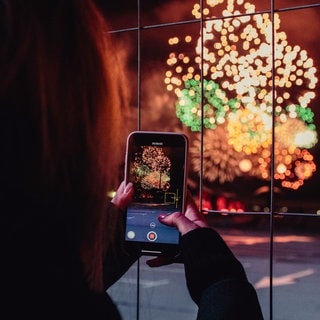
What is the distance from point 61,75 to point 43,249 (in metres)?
0.14

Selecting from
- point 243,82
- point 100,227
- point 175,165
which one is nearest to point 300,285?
point 175,165

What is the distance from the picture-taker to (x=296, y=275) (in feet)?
24.5

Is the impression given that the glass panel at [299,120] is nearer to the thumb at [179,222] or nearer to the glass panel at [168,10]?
the glass panel at [168,10]

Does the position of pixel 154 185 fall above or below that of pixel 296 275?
above

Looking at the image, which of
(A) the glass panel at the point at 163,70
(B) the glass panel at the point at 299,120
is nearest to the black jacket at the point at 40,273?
(B) the glass panel at the point at 299,120

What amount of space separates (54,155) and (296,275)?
7541 millimetres

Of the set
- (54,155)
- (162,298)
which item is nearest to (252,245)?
(162,298)

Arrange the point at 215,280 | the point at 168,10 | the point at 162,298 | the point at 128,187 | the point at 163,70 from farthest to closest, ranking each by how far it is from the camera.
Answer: the point at 163,70, the point at 168,10, the point at 162,298, the point at 128,187, the point at 215,280

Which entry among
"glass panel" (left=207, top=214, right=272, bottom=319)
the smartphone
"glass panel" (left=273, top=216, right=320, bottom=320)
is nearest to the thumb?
the smartphone

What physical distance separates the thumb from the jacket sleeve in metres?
0.06

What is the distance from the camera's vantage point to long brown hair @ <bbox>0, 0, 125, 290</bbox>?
394mm

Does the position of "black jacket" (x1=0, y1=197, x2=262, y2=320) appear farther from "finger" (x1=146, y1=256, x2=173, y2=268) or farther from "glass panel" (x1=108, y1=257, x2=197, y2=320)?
"glass panel" (x1=108, y1=257, x2=197, y2=320)

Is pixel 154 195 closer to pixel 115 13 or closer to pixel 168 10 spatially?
pixel 115 13

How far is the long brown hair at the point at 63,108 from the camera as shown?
0.39 meters
